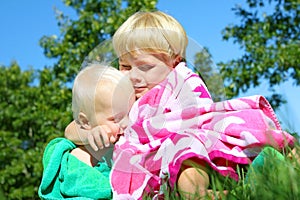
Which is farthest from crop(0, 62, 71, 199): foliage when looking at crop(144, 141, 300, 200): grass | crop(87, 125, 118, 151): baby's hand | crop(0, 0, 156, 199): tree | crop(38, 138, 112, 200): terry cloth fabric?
crop(144, 141, 300, 200): grass

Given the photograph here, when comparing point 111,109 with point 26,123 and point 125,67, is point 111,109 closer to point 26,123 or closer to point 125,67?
point 125,67

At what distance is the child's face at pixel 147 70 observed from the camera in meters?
2.60

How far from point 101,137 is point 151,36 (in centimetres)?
55

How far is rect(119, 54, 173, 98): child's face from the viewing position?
260 cm

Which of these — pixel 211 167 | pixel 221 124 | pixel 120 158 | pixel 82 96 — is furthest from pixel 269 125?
pixel 82 96

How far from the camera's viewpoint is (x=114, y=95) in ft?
8.31

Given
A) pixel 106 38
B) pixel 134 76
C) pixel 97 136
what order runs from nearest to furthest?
pixel 97 136, pixel 134 76, pixel 106 38

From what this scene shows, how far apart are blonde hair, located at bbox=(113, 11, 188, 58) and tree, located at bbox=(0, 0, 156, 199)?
5.31 metres

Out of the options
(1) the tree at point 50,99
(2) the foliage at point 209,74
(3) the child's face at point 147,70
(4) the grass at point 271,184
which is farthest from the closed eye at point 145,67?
(1) the tree at point 50,99

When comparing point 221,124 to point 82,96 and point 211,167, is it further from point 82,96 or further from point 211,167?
point 82,96

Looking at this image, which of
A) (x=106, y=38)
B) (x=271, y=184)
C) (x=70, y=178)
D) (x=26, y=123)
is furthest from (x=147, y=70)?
(x=26, y=123)

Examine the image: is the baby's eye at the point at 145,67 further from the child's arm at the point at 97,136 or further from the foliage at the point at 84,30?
the foliage at the point at 84,30

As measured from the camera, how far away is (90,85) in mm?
2600

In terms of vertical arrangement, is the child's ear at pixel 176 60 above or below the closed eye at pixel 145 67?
above
